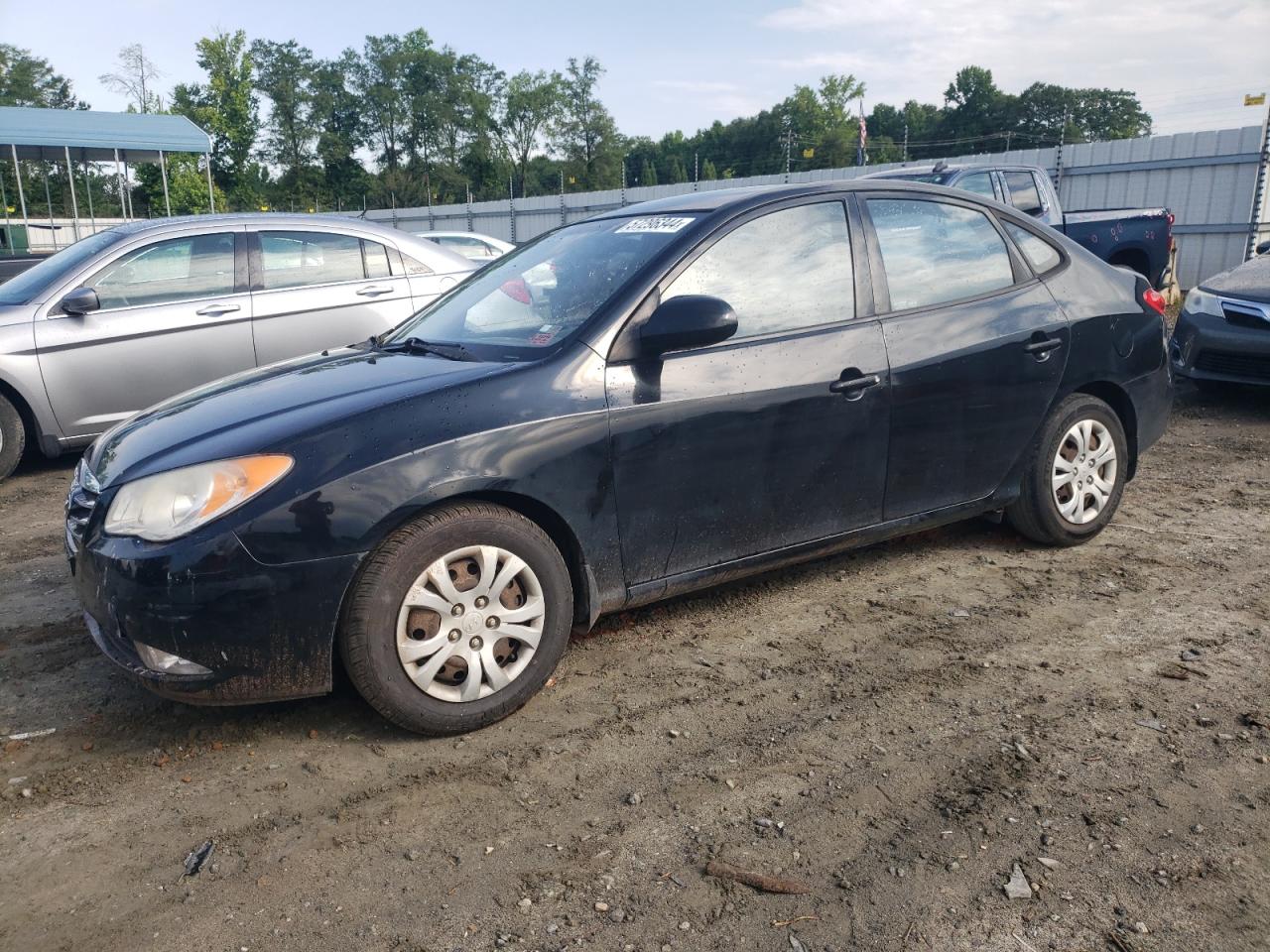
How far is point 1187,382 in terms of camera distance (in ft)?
30.9

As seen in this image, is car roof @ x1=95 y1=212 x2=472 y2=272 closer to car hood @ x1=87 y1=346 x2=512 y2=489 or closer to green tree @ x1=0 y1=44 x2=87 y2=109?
car hood @ x1=87 y1=346 x2=512 y2=489

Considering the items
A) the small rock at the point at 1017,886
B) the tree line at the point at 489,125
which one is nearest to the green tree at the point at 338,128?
the tree line at the point at 489,125

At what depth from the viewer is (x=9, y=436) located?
6.59 meters

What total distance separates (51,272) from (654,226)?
4.85 metres

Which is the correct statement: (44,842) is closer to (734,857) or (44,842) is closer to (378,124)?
(734,857)

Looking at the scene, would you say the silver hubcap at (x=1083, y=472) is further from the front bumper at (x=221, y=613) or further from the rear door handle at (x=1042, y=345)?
the front bumper at (x=221, y=613)

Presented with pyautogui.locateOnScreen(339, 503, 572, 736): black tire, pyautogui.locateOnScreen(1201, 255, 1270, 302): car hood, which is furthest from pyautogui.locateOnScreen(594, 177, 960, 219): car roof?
pyautogui.locateOnScreen(1201, 255, 1270, 302): car hood

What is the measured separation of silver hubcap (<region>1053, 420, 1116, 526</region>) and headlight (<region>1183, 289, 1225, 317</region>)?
14.5ft

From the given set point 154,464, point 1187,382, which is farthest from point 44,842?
point 1187,382

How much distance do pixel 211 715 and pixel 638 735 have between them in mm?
1422

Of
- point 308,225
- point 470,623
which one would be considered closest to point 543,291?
point 470,623

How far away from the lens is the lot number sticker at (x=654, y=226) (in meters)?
3.80

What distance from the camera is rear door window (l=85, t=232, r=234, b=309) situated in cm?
667

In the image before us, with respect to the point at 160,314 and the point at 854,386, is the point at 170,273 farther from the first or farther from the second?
the point at 854,386
